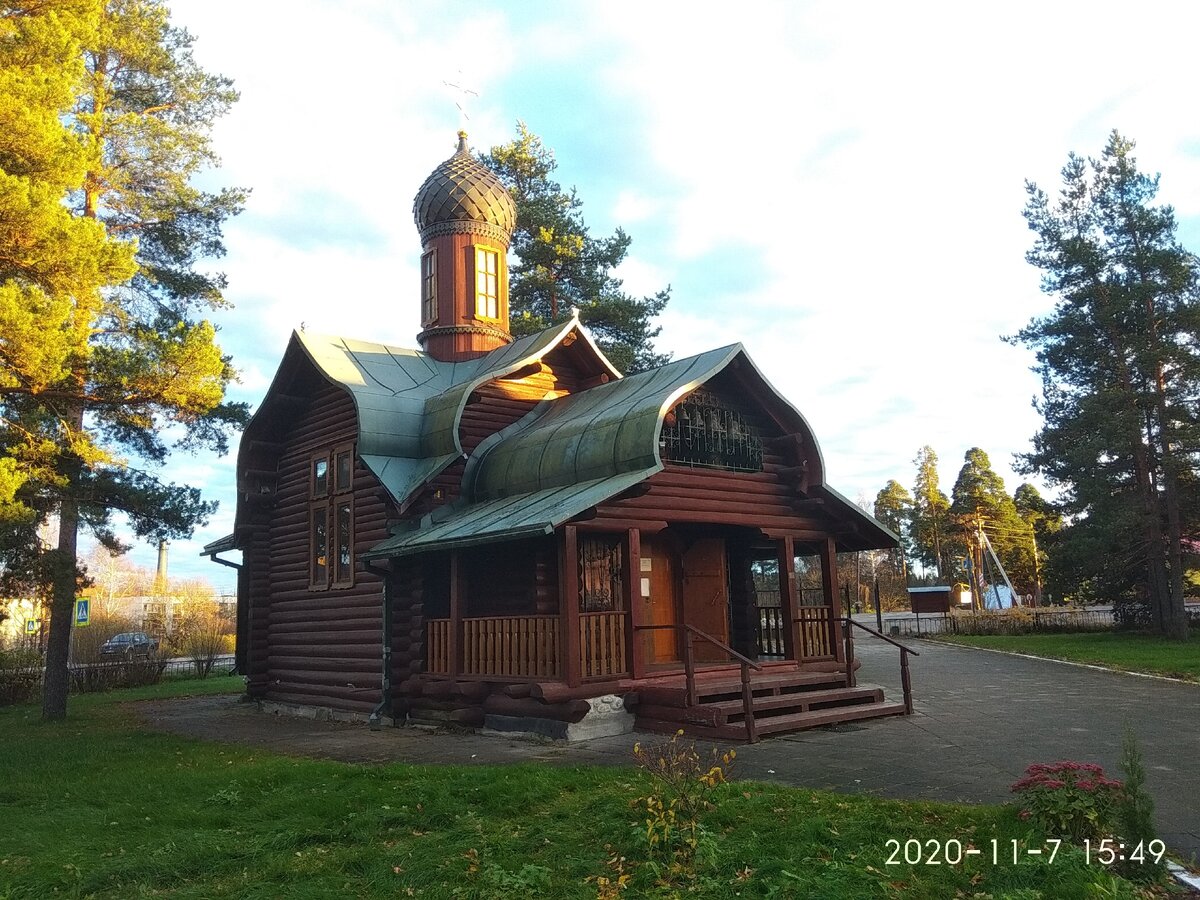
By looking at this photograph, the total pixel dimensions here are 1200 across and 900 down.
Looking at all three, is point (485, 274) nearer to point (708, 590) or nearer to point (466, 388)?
point (466, 388)

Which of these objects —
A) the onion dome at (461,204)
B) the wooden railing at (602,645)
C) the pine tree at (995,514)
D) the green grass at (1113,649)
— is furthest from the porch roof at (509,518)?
the pine tree at (995,514)

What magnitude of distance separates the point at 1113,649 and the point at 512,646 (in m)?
18.3

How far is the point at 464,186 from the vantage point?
19594 millimetres

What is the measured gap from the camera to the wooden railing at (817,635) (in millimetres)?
14398

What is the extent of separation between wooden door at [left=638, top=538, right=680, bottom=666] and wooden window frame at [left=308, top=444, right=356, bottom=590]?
498 cm

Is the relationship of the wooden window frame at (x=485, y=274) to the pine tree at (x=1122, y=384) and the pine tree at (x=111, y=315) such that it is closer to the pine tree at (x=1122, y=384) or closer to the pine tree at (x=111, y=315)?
the pine tree at (x=111, y=315)

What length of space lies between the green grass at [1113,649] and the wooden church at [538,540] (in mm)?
8109

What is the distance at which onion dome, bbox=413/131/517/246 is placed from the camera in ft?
64.2

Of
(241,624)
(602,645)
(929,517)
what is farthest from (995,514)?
(602,645)

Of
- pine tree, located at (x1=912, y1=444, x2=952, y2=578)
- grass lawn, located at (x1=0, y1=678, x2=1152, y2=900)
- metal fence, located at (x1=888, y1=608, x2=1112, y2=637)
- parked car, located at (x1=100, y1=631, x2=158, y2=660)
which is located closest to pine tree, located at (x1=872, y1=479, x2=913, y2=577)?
pine tree, located at (x1=912, y1=444, x2=952, y2=578)

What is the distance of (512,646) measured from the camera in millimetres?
12656

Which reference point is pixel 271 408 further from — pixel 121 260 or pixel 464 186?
pixel 464 186

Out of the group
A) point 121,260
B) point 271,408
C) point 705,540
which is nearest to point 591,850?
point 705,540

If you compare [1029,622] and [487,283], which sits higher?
[487,283]
